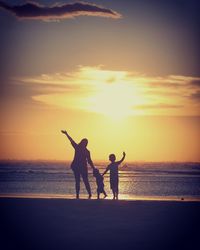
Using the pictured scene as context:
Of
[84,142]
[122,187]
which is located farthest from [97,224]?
[122,187]

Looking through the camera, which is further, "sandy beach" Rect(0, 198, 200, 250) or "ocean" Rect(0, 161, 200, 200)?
"ocean" Rect(0, 161, 200, 200)

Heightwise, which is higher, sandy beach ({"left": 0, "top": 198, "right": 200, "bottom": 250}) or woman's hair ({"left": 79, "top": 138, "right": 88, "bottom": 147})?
woman's hair ({"left": 79, "top": 138, "right": 88, "bottom": 147})

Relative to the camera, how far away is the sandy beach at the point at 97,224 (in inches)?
335

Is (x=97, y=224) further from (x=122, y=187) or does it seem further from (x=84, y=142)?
(x=122, y=187)

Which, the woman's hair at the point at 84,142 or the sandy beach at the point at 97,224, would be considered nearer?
the sandy beach at the point at 97,224

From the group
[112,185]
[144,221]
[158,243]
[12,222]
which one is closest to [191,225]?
[144,221]

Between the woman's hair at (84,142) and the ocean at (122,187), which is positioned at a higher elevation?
the woman's hair at (84,142)

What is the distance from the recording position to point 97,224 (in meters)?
10.2

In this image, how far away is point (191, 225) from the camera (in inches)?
400

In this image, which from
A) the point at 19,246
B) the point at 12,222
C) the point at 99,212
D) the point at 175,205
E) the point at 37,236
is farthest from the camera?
the point at 175,205

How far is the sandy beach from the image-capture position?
27.9 feet

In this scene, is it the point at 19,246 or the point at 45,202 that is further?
the point at 45,202

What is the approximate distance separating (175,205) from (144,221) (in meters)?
2.43

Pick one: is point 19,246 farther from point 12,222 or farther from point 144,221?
point 144,221
